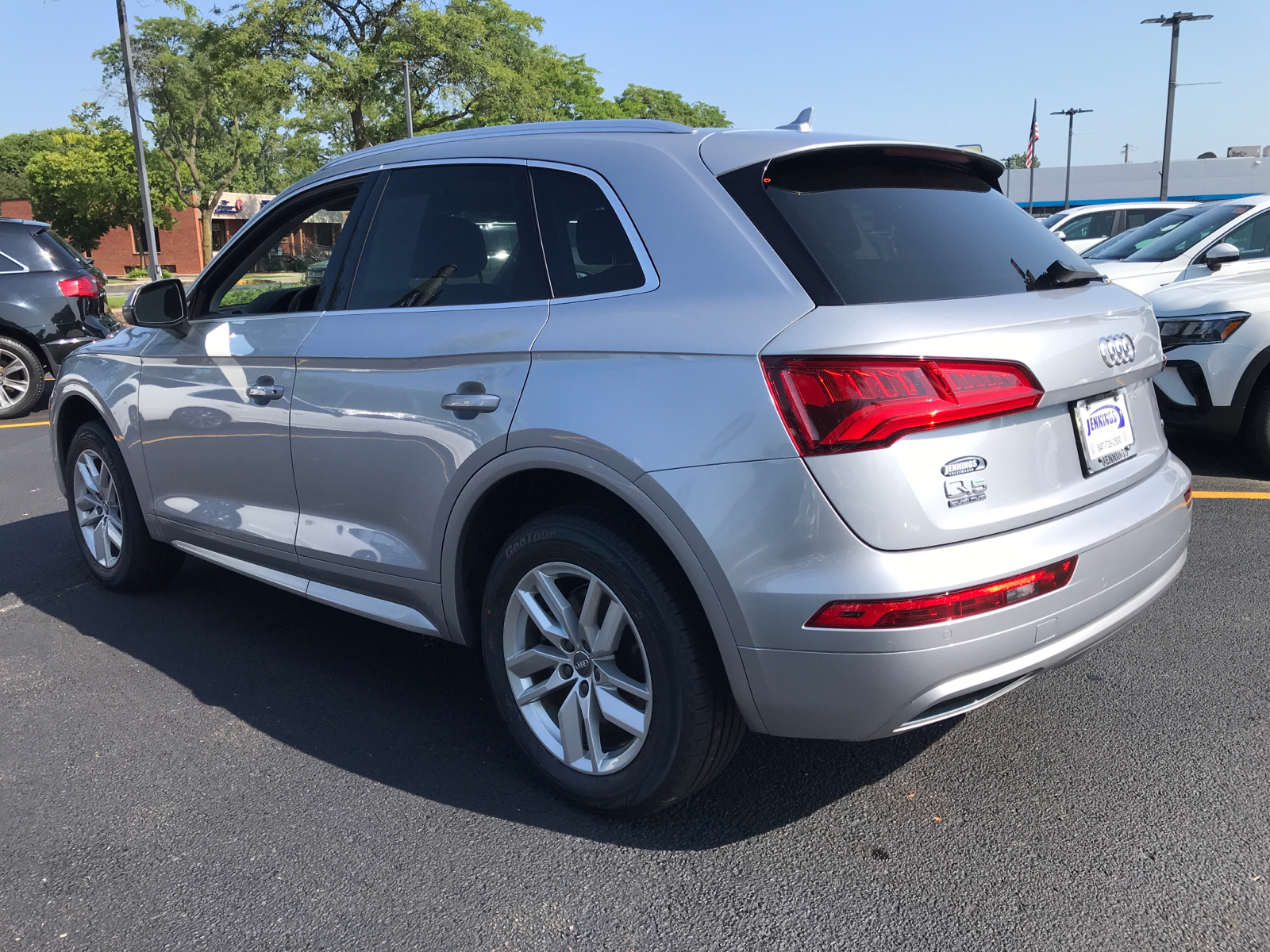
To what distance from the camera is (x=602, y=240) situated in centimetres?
273

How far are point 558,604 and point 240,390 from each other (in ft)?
5.43

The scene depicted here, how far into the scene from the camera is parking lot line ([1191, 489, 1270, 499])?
5762 mm

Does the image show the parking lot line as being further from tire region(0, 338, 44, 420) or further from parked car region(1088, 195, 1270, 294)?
tire region(0, 338, 44, 420)

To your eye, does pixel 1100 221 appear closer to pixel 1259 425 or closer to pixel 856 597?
pixel 1259 425

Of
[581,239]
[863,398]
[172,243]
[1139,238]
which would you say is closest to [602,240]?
[581,239]

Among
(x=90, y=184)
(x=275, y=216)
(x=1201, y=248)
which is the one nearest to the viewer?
(x=275, y=216)

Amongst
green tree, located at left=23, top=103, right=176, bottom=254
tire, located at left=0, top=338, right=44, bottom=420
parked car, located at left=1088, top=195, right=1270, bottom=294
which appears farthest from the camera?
green tree, located at left=23, top=103, right=176, bottom=254

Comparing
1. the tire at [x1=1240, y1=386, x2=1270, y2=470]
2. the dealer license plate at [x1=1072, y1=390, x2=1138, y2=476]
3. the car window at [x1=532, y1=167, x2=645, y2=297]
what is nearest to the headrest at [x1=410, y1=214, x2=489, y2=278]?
the car window at [x1=532, y1=167, x2=645, y2=297]

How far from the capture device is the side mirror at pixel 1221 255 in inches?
284

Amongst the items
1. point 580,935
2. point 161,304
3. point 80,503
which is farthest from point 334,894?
point 80,503

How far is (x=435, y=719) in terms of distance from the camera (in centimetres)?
341

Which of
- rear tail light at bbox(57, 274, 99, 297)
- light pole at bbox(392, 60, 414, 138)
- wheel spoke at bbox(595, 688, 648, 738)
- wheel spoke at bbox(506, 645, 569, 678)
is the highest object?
light pole at bbox(392, 60, 414, 138)

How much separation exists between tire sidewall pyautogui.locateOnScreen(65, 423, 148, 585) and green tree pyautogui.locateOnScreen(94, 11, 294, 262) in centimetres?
2101

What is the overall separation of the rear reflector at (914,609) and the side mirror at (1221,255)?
621 cm
